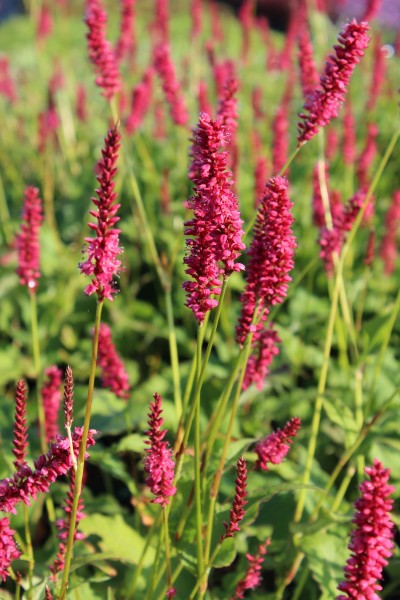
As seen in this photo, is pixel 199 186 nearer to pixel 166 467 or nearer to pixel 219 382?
pixel 166 467

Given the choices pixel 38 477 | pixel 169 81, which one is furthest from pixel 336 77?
pixel 169 81

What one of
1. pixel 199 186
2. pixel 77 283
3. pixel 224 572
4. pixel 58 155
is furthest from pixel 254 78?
pixel 199 186

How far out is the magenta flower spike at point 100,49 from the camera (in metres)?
2.47

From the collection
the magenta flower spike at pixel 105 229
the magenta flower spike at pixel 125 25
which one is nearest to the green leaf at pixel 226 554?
the magenta flower spike at pixel 105 229

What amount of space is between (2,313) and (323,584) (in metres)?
2.66

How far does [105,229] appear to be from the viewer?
4.28ft

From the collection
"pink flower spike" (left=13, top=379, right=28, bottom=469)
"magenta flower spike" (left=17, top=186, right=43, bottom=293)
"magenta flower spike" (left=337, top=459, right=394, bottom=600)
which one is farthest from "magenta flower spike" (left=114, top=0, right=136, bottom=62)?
"magenta flower spike" (left=337, top=459, right=394, bottom=600)

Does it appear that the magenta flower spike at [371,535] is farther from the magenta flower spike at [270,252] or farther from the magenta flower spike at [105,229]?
the magenta flower spike at [105,229]

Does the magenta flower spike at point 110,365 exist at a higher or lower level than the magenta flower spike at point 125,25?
lower

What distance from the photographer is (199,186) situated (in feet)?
4.42

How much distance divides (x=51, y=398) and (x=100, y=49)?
1302 mm

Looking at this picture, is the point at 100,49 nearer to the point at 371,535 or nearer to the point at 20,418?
the point at 20,418

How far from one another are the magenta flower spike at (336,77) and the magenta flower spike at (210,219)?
1.84 feet

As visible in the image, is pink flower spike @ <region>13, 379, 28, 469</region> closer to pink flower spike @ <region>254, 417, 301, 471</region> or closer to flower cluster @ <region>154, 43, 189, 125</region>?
pink flower spike @ <region>254, 417, 301, 471</region>
